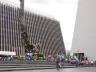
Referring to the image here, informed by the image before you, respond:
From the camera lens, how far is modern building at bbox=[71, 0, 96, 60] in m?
38.3

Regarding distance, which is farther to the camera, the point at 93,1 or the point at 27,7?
the point at 27,7

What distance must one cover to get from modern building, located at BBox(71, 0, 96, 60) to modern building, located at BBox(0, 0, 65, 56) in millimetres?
44399

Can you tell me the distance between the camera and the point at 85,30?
1553 inches

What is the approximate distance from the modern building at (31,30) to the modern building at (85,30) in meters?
44.4

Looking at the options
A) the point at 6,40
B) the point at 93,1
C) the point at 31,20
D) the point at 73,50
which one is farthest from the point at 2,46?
the point at 93,1

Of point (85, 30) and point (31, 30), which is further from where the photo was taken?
point (31, 30)

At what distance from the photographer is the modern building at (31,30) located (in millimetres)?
80938

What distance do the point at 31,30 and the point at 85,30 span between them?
55.0m

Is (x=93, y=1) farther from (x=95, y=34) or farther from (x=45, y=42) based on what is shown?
(x=45, y=42)

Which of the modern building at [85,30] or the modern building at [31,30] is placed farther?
the modern building at [31,30]

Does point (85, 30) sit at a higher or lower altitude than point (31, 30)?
lower

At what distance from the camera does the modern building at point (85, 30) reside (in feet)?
126

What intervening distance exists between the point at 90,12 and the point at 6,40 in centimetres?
4857

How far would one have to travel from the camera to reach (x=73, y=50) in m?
41.4
